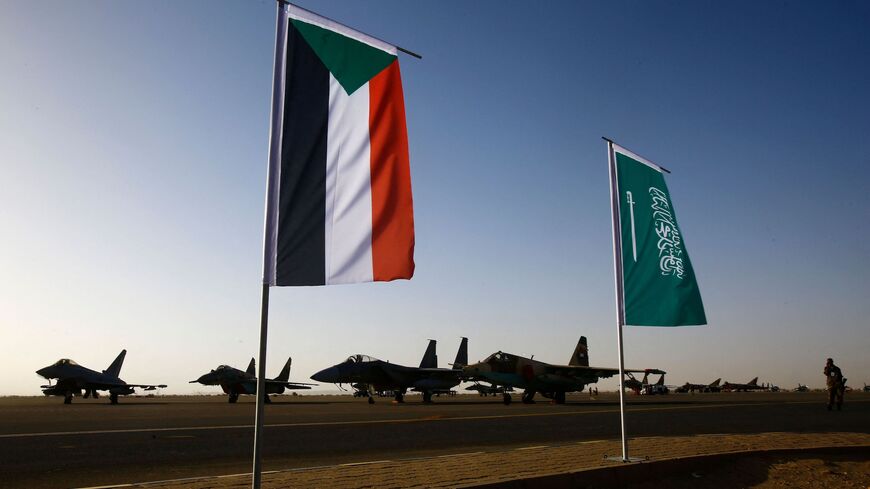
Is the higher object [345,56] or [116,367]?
[345,56]

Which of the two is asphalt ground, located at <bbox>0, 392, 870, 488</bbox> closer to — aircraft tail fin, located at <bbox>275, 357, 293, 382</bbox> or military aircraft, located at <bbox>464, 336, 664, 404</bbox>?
military aircraft, located at <bbox>464, 336, 664, 404</bbox>

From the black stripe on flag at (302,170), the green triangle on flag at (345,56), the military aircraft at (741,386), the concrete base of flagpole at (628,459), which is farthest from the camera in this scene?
the military aircraft at (741,386)

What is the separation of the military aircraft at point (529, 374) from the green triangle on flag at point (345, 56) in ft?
92.6

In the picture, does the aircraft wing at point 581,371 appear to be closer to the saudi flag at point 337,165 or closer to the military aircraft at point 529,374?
the military aircraft at point 529,374

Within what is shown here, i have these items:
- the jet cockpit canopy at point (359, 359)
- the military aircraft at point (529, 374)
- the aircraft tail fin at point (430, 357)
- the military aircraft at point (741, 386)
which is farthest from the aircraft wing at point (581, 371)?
the military aircraft at point (741, 386)

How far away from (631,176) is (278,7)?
6.53 metres

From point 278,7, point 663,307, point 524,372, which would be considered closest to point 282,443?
A: point 663,307

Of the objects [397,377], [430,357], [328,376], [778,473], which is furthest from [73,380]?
[778,473]

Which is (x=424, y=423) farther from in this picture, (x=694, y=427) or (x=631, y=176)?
(x=631, y=176)

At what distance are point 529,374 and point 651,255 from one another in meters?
24.9

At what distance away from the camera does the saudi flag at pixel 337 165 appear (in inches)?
239

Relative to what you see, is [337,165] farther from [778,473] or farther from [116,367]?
[116,367]

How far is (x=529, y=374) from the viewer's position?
3403 cm

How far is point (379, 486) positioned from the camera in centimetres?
641
